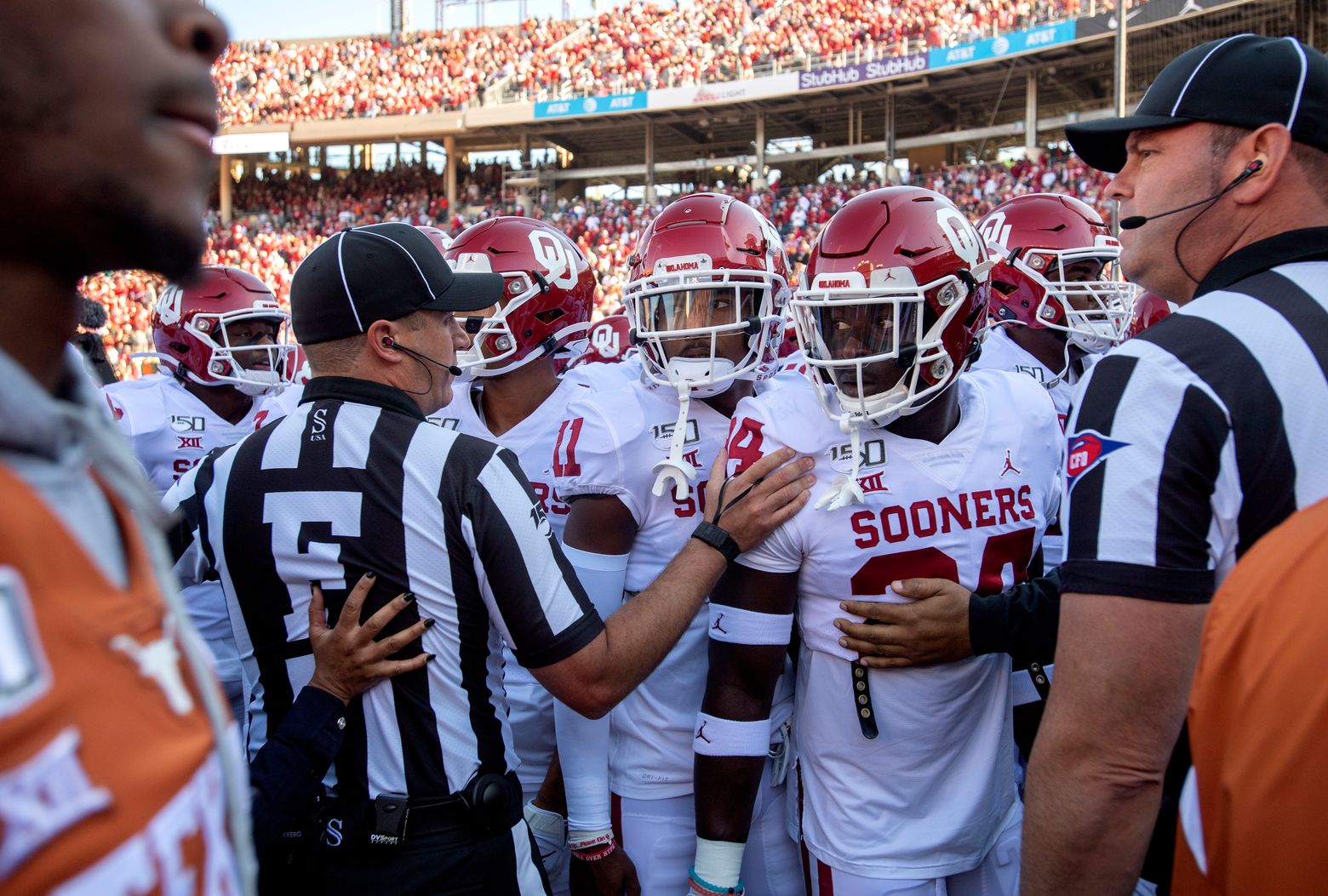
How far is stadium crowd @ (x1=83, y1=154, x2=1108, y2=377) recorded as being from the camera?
68.9 ft

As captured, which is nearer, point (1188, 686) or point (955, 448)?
point (1188, 686)

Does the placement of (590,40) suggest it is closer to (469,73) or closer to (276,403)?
(469,73)

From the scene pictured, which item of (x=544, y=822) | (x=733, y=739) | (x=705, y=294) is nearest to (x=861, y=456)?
(x=733, y=739)

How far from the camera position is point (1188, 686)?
59.5 inches

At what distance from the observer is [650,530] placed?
2.91m

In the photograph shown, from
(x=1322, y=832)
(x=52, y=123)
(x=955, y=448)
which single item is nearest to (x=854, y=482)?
(x=955, y=448)

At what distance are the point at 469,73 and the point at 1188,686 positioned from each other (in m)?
34.5

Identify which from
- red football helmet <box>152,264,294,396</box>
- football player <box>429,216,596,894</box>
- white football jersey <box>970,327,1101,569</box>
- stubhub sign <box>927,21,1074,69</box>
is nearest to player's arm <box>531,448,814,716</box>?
football player <box>429,216,596,894</box>

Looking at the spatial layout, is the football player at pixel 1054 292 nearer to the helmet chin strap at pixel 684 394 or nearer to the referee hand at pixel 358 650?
the helmet chin strap at pixel 684 394

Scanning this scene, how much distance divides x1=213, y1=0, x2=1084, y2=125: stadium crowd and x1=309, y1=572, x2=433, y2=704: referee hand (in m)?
24.7

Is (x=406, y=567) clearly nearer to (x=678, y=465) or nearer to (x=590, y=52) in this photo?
(x=678, y=465)

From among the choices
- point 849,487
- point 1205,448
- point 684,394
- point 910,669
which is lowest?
point 910,669

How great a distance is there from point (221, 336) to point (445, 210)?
89.2 ft

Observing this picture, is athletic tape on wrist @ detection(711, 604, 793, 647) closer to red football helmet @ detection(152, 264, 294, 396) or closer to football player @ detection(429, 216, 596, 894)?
football player @ detection(429, 216, 596, 894)
